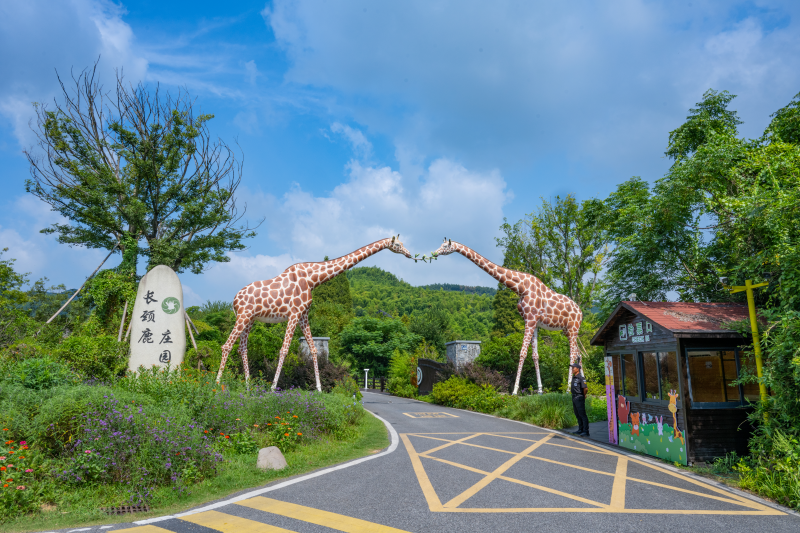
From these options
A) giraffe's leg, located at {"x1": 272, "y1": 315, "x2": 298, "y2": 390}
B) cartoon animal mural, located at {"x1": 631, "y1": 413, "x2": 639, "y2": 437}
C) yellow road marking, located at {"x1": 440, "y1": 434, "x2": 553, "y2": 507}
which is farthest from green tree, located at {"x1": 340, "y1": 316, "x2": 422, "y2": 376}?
yellow road marking, located at {"x1": 440, "y1": 434, "x2": 553, "y2": 507}

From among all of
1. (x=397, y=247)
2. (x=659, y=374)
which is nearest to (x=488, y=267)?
(x=397, y=247)

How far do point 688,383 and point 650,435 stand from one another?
1.46 m

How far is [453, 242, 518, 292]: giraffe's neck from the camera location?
15.9 m

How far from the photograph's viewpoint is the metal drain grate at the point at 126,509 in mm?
5285

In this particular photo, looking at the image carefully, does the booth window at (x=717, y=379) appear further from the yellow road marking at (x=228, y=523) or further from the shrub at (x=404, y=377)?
the shrub at (x=404, y=377)

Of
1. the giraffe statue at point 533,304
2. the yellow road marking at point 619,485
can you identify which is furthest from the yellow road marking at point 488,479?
the giraffe statue at point 533,304

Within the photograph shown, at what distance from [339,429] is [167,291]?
8353 mm

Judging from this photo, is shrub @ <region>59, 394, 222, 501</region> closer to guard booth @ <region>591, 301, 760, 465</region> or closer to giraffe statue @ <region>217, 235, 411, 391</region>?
giraffe statue @ <region>217, 235, 411, 391</region>

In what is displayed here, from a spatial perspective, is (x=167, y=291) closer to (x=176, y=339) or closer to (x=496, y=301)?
(x=176, y=339)

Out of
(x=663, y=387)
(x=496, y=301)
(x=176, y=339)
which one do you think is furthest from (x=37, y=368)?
(x=496, y=301)

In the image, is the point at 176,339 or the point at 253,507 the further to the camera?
the point at 176,339

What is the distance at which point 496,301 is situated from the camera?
42281mm

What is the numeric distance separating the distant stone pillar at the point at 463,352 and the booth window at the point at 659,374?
32.1 ft

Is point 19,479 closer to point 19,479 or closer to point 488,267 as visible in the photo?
point 19,479
